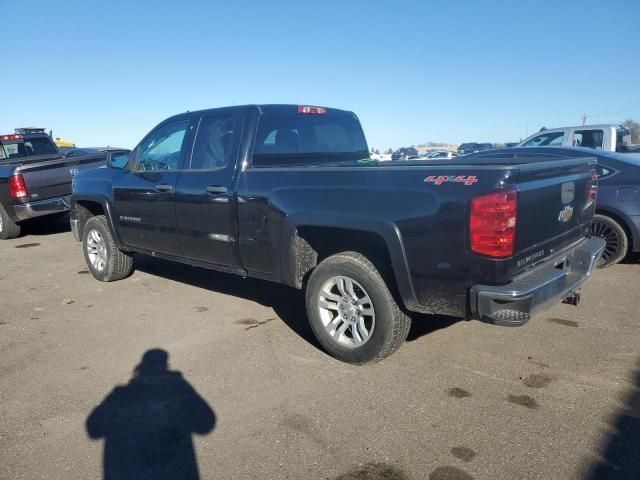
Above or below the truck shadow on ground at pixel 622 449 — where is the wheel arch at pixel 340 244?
above

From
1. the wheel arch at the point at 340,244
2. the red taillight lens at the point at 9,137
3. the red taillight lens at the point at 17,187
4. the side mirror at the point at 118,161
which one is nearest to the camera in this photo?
the wheel arch at the point at 340,244

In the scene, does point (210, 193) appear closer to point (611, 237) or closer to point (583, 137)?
point (611, 237)

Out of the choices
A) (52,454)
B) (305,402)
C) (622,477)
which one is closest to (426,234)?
(305,402)

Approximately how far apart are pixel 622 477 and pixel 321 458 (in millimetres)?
1488

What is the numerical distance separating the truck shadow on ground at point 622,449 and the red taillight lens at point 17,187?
30.0 feet

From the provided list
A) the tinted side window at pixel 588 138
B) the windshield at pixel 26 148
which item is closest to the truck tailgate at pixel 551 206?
the tinted side window at pixel 588 138

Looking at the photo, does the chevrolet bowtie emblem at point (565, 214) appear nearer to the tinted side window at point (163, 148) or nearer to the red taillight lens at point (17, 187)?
the tinted side window at point (163, 148)

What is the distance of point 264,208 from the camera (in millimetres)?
4047

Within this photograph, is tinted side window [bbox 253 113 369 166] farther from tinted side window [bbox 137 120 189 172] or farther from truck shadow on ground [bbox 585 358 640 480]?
truck shadow on ground [bbox 585 358 640 480]

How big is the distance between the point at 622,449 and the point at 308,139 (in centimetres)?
346

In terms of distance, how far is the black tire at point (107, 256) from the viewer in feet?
20.0

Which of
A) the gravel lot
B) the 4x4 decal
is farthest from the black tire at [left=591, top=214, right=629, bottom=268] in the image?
the 4x4 decal

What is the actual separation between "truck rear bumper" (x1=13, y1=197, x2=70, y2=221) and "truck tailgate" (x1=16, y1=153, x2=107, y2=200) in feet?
0.33

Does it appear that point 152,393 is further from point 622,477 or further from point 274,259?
point 622,477
